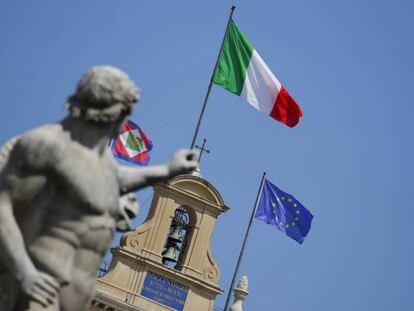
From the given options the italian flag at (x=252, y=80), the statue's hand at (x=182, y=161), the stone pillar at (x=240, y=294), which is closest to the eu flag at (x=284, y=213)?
the stone pillar at (x=240, y=294)

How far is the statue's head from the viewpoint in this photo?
5.89 metres

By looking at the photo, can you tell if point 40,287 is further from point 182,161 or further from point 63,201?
point 182,161

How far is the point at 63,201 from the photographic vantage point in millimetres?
5855

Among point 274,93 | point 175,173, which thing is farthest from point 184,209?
point 175,173

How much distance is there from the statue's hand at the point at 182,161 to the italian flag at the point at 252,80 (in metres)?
24.9

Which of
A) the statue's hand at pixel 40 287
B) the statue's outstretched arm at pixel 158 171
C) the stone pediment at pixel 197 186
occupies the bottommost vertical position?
the statue's hand at pixel 40 287

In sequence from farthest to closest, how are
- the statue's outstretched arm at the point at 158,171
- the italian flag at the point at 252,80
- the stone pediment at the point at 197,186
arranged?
the stone pediment at the point at 197,186, the italian flag at the point at 252,80, the statue's outstretched arm at the point at 158,171

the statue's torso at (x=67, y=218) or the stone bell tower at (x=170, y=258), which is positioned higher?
the stone bell tower at (x=170, y=258)

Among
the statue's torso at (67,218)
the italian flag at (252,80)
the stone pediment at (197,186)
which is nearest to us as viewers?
the statue's torso at (67,218)

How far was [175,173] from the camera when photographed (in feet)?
21.1

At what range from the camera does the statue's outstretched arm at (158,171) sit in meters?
6.27

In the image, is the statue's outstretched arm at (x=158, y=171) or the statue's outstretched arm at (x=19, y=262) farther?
the statue's outstretched arm at (x=158, y=171)

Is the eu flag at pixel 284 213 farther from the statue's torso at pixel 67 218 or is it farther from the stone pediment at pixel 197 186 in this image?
the statue's torso at pixel 67 218

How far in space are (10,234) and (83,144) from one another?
53 centimetres
